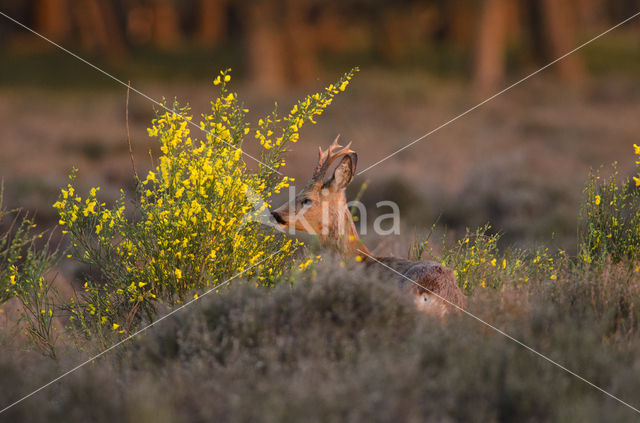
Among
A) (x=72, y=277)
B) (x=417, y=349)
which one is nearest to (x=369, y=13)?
(x=72, y=277)

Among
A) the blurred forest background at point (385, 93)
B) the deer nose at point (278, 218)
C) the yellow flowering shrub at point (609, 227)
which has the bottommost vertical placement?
the yellow flowering shrub at point (609, 227)

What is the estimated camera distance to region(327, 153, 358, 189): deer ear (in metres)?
5.59

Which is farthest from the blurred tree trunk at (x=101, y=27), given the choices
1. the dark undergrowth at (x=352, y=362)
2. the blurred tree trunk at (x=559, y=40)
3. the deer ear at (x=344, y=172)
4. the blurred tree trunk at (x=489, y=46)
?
the dark undergrowth at (x=352, y=362)

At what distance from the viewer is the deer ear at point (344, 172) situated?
559 centimetres

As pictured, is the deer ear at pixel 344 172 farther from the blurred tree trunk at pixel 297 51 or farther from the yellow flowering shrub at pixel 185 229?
the blurred tree trunk at pixel 297 51

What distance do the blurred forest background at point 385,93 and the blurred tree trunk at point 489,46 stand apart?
0.16 feet

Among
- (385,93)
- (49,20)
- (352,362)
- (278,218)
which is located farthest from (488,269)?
(49,20)

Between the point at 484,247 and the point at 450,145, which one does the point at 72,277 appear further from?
the point at 450,145

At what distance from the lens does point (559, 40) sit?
27344mm

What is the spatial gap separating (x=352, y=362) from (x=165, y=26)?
41785mm

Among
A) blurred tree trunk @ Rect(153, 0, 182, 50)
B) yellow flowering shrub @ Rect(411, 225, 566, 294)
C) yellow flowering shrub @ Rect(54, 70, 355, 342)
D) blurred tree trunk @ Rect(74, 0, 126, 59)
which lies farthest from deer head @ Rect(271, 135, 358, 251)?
blurred tree trunk @ Rect(153, 0, 182, 50)

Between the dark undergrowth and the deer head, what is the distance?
49cm

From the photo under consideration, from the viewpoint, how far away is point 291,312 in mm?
4719

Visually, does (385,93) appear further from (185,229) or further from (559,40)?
(185,229)
